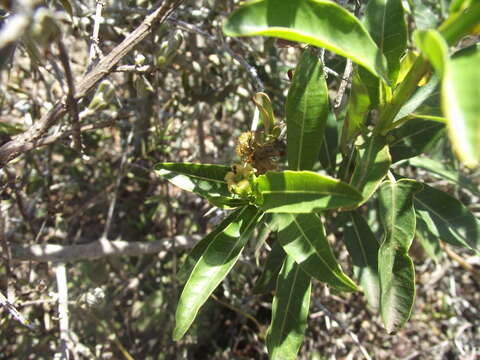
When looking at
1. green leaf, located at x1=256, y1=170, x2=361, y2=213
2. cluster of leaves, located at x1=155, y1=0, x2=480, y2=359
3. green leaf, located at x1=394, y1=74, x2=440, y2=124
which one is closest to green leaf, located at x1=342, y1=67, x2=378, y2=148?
cluster of leaves, located at x1=155, y1=0, x2=480, y2=359

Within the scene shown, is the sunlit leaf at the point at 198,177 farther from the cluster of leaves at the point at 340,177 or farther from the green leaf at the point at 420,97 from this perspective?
the green leaf at the point at 420,97

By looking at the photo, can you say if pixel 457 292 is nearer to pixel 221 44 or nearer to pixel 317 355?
pixel 317 355

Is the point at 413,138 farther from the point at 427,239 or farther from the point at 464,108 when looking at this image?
the point at 464,108

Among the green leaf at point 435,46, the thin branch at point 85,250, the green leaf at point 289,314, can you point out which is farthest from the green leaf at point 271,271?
the green leaf at point 435,46

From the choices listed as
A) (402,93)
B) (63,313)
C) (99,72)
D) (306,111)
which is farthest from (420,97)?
(63,313)

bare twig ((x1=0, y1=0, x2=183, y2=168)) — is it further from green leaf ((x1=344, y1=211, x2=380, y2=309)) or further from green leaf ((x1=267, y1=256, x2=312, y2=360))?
green leaf ((x1=344, y1=211, x2=380, y2=309))

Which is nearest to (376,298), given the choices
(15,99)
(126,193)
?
(126,193)
